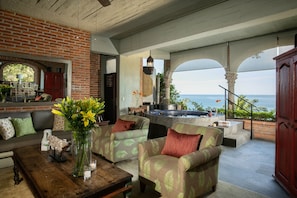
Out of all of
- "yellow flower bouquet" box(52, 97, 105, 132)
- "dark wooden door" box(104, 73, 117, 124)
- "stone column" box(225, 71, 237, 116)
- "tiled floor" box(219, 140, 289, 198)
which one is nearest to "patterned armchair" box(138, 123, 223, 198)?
"tiled floor" box(219, 140, 289, 198)

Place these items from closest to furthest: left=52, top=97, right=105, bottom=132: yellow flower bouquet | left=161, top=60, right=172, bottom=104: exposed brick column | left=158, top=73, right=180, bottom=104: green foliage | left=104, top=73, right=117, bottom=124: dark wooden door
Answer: left=52, top=97, right=105, bottom=132: yellow flower bouquet
left=104, top=73, right=117, bottom=124: dark wooden door
left=161, top=60, right=172, bottom=104: exposed brick column
left=158, top=73, right=180, bottom=104: green foliage

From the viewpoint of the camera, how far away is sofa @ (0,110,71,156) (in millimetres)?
3204

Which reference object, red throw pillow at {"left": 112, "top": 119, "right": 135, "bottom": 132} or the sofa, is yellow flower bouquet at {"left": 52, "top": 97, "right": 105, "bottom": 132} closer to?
red throw pillow at {"left": 112, "top": 119, "right": 135, "bottom": 132}

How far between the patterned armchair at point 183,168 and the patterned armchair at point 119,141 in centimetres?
84

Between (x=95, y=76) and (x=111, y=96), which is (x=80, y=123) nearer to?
(x=111, y=96)

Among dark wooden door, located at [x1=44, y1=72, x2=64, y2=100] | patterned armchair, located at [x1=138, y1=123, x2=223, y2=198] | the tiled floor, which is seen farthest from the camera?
dark wooden door, located at [x1=44, y1=72, x2=64, y2=100]

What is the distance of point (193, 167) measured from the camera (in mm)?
2064

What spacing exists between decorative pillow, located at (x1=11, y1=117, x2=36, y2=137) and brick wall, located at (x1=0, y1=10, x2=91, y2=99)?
1435mm

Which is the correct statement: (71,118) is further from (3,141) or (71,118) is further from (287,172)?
(287,172)

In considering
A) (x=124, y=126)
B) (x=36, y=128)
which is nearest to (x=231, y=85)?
(x=124, y=126)

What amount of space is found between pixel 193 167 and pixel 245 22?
2.62 m

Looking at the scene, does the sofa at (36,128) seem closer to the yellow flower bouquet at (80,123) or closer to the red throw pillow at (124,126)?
the red throw pillow at (124,126)

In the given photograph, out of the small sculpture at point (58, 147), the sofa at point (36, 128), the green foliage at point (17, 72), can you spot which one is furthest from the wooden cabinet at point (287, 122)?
the green foliage at point (17, 72)

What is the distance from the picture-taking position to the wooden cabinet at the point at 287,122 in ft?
7.86
